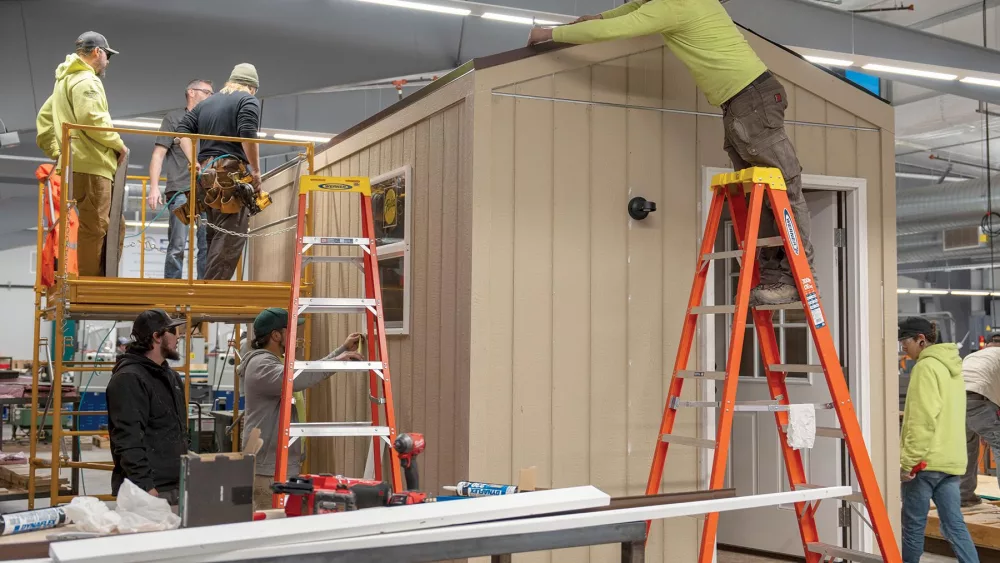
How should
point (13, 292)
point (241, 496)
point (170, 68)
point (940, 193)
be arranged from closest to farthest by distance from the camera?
point (241, 496) → point (170, 68) → point (940, 193) → point (13, 292)

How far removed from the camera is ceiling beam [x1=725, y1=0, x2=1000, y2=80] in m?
10.7

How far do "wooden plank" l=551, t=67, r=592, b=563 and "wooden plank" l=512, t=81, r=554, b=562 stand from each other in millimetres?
43

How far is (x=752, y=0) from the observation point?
35.0 feet

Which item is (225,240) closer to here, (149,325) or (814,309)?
(149,325)

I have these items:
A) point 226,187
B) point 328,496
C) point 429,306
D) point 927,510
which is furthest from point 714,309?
point 226,187

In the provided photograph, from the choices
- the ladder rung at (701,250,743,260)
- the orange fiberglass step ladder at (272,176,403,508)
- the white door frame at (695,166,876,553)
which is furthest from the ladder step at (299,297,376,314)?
the white door frame at (695,166,876,553)

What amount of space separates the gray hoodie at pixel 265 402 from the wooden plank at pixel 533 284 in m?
1.17

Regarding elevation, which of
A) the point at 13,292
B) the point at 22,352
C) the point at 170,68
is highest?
the point at 170,68

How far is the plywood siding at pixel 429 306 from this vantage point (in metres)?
5.25

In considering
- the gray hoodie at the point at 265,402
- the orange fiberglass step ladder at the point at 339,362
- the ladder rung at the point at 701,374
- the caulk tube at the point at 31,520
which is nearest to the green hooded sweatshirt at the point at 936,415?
the ladder rung at the point at 701,374

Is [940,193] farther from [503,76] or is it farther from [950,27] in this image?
[503,76]

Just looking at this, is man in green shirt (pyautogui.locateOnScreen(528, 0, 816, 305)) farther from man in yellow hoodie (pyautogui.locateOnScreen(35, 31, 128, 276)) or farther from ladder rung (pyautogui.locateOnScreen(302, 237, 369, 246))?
man in yellow hoodie (pyautogui.locateOnScreen(35, 31, 128, 276))

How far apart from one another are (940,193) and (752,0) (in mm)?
7934

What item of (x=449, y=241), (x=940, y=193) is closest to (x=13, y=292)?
(x=940, y=193)
